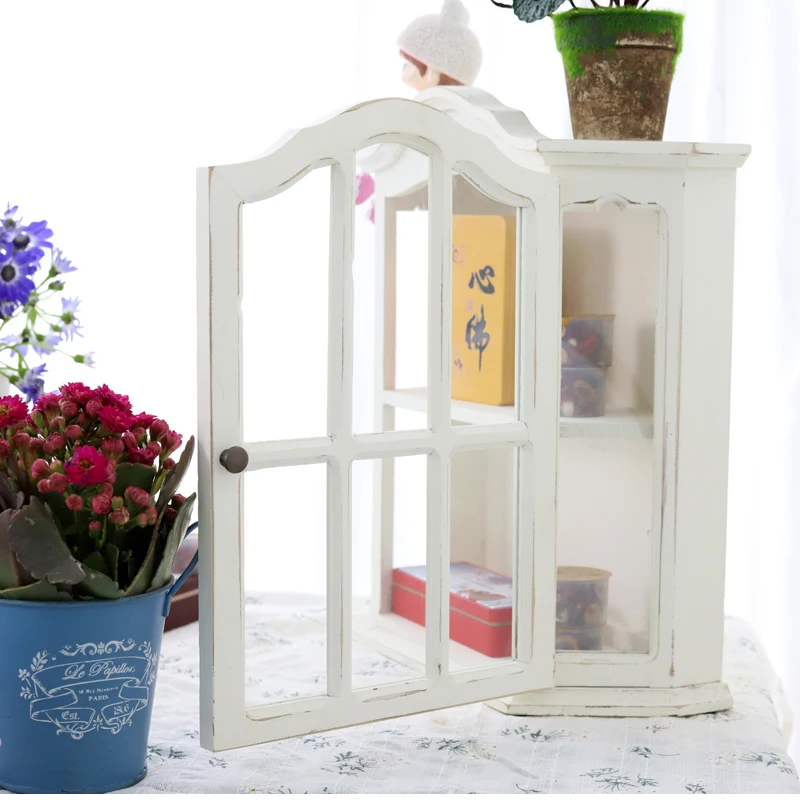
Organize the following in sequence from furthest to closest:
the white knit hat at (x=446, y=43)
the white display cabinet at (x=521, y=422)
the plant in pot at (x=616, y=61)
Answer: the white knit hat at (x=446, y=43) → the plant in pot at (x=616, y=61) → the white display cabinet at (x=521, y=422)

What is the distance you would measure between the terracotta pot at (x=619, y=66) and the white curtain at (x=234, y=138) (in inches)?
28.7

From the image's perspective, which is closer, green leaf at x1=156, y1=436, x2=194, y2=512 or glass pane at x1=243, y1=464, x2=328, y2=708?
green leaf at x1=156, y1=436, x2=194, y2=512

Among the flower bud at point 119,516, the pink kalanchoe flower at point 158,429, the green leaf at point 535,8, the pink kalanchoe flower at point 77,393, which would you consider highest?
the green leaf at point 535,8

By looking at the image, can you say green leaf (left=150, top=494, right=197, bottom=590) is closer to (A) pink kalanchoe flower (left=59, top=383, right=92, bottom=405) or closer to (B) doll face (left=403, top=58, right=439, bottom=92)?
(A) pink kalanchoe flower (left=59, top=383, right=92, bottom=405)

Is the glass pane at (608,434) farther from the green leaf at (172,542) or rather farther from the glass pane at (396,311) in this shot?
the green leaf at (172,542)

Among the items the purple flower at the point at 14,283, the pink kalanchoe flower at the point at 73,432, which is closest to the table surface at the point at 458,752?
the pink kalanchoe flower at the point at 73,432

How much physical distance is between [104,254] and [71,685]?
1227mm

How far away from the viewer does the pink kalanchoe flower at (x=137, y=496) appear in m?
0.96

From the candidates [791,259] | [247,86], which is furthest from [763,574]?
[247,86]

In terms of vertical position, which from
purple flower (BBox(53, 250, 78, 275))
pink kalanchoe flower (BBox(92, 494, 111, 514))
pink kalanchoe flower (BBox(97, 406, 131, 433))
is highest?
purple flower (BBox(53, 250, 78, 275))

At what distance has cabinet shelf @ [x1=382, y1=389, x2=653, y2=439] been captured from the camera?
127 centimetres

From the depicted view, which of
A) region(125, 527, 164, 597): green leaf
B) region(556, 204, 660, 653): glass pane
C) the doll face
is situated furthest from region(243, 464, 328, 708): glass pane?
the doll face

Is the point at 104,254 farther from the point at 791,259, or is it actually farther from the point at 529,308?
the point at 791,259

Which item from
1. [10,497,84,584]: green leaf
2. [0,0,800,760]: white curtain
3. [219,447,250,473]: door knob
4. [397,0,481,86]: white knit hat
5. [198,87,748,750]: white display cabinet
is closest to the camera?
[10,497,84,584]: green leaf
